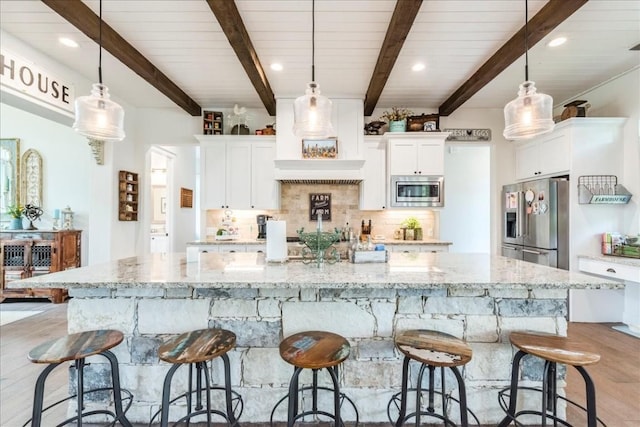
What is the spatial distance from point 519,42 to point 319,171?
8.24 ft

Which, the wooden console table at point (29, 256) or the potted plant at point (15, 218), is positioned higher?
the potted plant at point (15, 218)

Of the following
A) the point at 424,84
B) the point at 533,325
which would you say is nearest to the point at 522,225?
the point at 424,84

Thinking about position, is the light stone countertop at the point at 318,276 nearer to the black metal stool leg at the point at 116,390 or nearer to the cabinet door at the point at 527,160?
the black metal stool leg at the point at 116,390

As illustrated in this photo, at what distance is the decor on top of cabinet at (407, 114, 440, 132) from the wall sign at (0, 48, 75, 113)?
401cm

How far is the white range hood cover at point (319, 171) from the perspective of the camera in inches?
165

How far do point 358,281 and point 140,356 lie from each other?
1.39m

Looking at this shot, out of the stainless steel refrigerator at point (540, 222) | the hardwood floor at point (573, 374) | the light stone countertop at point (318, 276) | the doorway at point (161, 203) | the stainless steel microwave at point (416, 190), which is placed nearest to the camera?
the light stone countertop at point (318, 276)

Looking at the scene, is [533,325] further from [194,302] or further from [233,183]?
[233,183]

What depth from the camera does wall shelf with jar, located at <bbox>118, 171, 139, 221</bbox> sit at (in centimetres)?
424

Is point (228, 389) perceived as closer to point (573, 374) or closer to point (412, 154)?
point (573, 374)

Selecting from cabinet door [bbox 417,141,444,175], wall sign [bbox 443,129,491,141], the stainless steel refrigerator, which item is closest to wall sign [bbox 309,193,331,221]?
cabinet door [bbox 417,141,444,175]

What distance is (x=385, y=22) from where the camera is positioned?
2.53m

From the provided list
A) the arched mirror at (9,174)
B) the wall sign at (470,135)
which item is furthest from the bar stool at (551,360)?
the arched mirror at (9,174)

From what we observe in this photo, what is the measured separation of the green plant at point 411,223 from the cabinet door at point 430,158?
721 mm
